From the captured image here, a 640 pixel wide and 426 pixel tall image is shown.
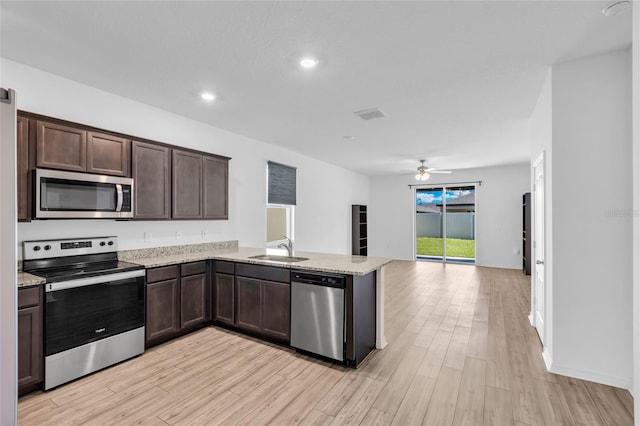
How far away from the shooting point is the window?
5.48 metres

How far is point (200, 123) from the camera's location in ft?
14.2

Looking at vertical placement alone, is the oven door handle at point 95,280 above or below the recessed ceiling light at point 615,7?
below

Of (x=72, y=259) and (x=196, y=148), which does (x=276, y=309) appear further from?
(x=196, y=148)

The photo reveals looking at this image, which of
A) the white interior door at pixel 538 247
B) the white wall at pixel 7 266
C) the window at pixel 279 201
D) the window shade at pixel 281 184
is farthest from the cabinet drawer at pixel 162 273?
the white interior door at pixel 538 247

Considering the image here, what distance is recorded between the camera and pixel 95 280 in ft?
8.82

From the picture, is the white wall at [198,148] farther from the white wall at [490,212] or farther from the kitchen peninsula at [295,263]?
the white wall at [490,212]

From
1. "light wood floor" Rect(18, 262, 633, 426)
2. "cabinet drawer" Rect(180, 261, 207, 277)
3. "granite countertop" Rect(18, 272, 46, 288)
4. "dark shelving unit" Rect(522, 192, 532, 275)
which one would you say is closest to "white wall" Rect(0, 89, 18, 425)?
"light wood floor" Rect(18, 262, 633, 426)

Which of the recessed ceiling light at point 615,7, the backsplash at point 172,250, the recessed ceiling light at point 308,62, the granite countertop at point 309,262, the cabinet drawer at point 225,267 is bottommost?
the cabinet drawer at point 225,267

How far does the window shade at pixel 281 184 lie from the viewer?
547 cm

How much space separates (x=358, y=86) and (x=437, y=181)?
6.64 m

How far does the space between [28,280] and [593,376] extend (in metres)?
4.63

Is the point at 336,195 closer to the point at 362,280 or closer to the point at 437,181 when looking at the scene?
the point at 437,181

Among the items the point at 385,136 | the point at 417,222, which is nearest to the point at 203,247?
the point at 385,136

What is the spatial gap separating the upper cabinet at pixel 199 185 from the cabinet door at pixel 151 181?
96 mm
